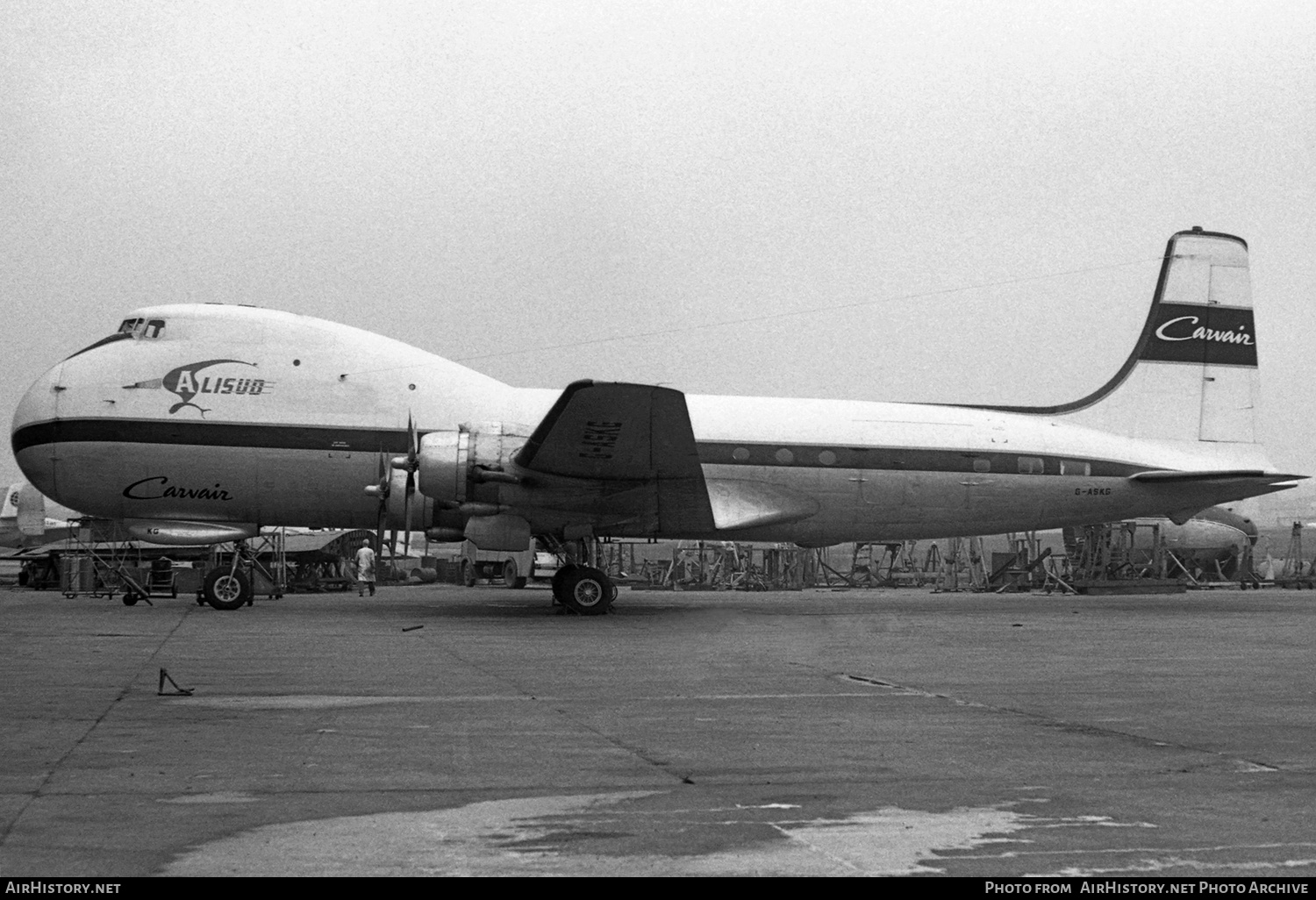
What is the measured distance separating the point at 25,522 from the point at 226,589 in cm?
3698

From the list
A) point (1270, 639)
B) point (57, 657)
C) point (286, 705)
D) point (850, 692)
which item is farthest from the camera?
point (1270, 639)

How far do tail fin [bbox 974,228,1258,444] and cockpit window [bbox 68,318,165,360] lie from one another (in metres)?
18.7

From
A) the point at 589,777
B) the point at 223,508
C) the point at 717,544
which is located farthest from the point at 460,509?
the point at 717,544

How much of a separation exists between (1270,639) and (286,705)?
13.6 metres

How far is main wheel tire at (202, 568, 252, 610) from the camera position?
23500 mm

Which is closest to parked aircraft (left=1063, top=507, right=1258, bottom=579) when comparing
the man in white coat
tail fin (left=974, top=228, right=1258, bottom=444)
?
tail fin (left=974, top=228, right=1258, bottom=444)

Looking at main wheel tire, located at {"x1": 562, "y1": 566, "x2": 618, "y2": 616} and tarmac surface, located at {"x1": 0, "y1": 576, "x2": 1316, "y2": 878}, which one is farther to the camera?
main wheel tire, located at {"x1": 562, "y1": 566, "x2": 618, "y2": 616}

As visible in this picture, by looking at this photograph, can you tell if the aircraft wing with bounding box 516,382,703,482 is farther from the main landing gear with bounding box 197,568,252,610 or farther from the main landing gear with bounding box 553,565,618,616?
the main landing gear with bounding box 197,568,252,610

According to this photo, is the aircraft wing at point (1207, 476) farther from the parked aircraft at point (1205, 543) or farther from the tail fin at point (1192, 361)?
the parked aircraft at point (1205, 543)

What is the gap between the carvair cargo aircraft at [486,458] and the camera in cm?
2203

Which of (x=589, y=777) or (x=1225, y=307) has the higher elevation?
(x=1225, y=307)

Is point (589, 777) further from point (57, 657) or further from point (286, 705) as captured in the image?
point (57, 657)

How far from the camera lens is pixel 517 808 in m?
6.18
